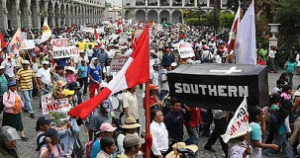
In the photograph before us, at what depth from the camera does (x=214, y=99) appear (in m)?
5.19

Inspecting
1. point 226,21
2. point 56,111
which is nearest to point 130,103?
point 56,111

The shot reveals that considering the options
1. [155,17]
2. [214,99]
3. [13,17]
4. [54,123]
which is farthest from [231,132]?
[155,17]

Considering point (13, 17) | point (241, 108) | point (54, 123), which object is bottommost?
point (54, 123)

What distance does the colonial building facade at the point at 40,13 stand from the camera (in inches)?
1592

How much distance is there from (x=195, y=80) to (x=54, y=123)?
2.06 m

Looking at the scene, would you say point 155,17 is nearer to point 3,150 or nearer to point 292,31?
point 292,31

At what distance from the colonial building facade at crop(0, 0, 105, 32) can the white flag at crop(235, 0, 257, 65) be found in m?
34.1

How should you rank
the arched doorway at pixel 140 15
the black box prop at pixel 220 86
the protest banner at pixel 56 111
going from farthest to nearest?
the arched doorway at pixel 140 15 → the protest banner at pixel 56 111 → the black box prop at pixel 220 86

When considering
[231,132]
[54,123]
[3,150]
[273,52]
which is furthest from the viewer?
[273,52]

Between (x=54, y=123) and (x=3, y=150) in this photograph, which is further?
(x=54, y=123)

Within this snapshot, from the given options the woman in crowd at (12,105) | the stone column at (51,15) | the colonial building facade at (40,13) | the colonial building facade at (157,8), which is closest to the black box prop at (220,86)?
the woman in crowd at (12,105)

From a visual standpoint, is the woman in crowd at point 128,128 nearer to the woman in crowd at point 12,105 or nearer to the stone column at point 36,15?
the woman in crowd at point 12,105

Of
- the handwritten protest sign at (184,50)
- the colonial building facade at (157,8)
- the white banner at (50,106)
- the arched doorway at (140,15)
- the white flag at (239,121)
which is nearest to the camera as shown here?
the white flag at (239,121)

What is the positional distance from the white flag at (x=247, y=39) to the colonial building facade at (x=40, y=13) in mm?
34051
